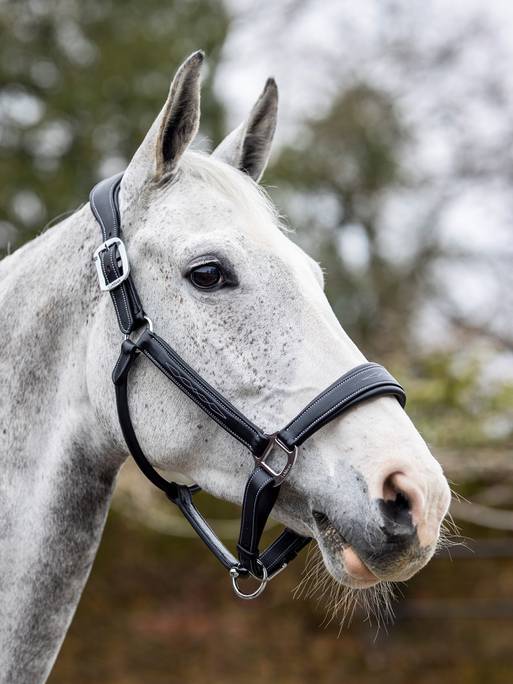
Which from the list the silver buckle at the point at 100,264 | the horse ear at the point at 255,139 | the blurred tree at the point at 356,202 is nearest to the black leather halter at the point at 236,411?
the silver buckle at the point at 100,264

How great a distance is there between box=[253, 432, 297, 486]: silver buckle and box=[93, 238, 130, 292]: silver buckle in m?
0.66

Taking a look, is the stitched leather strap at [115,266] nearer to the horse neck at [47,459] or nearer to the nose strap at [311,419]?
the horse neck at [47,459]

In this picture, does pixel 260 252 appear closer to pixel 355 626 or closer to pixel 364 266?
pixel 355 626

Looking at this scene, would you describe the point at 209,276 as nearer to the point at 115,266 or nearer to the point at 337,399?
the point at 115,266

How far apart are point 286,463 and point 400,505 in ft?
1.03

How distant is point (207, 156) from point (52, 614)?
1.49 metres

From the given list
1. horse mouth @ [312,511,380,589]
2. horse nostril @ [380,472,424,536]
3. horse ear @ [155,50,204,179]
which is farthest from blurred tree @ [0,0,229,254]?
horse nostril @ [380,472,424,536]

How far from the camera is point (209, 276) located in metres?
2.03

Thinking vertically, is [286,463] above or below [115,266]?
below

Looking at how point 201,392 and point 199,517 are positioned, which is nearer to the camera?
point 201,392

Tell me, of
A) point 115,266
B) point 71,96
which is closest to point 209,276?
point 115,266

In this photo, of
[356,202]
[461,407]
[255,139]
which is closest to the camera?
[255,139]

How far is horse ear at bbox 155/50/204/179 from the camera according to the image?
7.04ft

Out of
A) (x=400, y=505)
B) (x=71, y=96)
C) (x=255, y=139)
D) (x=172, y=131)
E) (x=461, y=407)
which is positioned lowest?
(x=461, y=407)
